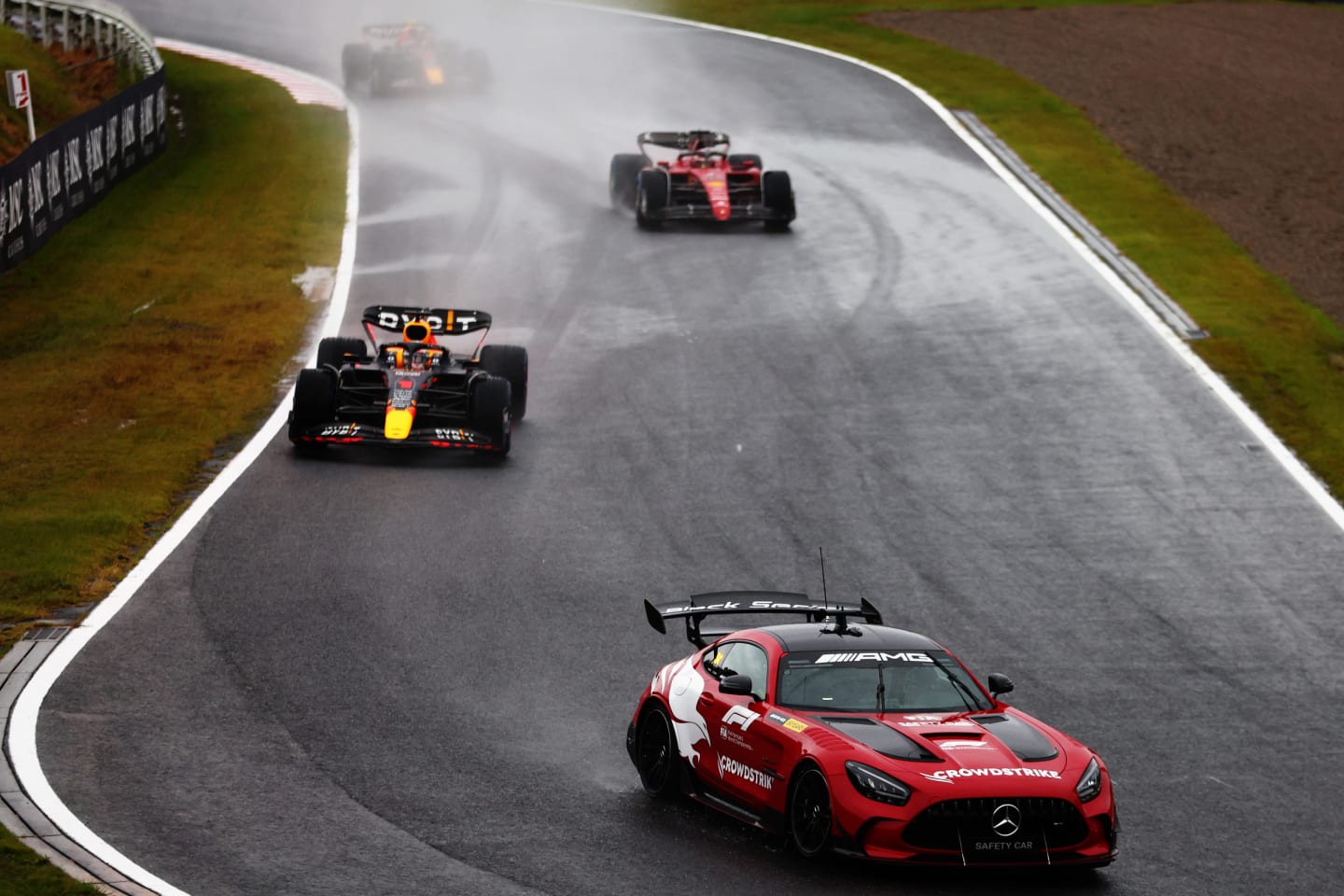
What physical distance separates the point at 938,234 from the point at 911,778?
2153cm

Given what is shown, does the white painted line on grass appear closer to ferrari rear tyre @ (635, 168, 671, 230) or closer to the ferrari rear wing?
ferrari rear tyre @ (635, 168, 671, 230)

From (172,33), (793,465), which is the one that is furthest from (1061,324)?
(172,33)

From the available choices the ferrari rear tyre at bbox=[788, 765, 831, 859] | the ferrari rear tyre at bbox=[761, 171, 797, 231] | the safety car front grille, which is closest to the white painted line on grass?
the ferrari rear tyre at bbox=[761, 171, 797, 231]

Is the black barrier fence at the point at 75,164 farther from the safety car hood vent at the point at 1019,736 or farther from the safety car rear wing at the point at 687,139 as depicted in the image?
the safety car hood vent at the point at 1019,736

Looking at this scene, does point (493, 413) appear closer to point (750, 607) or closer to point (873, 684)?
point (750, 607)

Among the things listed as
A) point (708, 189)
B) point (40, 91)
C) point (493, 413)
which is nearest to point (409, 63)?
point (40, 91)

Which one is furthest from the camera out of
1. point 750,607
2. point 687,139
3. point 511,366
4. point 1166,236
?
point 687,139

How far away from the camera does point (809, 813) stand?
1068 centimetres

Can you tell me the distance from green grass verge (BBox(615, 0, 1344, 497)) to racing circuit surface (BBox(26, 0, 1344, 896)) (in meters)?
1.04

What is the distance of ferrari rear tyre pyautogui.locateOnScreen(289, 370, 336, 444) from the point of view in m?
20.2

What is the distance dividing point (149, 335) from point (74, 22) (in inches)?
943

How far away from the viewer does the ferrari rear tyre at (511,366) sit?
21906 mm

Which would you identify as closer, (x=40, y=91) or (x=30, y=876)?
(x=30, y=876)

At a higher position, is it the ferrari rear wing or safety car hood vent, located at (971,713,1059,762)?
safety car hood vent, located at (971,713,1059,762)
